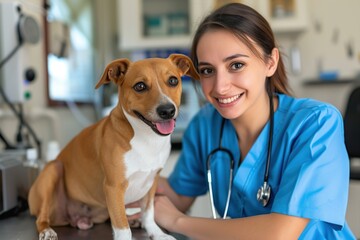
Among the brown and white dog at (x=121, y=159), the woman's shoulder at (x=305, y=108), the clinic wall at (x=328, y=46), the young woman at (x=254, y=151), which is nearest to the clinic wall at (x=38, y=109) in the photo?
the brown and white dog at (x=121, y=159)

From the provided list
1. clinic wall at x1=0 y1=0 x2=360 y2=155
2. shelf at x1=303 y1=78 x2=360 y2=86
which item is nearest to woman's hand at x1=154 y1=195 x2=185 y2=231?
clinic wall at x1=0 y1=0 x2=360 y2=155

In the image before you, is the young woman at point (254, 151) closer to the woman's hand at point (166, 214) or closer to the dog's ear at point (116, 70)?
the woman's hand at point (166, 214)

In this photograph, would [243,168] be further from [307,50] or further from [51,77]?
[307,50]

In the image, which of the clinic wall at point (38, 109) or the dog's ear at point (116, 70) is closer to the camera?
the dog's ear at point (116, 70)

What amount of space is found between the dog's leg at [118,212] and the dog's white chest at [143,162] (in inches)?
1.8

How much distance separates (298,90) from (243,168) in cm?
215

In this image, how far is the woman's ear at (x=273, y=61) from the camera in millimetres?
1154

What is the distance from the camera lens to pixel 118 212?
3.03 feet

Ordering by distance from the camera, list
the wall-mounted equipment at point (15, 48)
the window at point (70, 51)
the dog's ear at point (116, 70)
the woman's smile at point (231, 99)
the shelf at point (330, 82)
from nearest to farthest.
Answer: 1. the dog's ear at point (116, 70)
2. the woman's smile at point (231, 99)
3. the wall-mounted equipment at point (15, 48)
4. the window at point (70, 51)
5. the shelf at point (330, 82)

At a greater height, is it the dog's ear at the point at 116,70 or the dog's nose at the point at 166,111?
the dog's ear at the point at 116,70

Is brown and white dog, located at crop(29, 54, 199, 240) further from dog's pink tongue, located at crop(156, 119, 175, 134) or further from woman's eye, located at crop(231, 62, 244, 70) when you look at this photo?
woman's eye, located at crop(231, 62, 244, 70)

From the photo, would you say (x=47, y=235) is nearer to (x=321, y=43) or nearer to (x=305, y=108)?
(x=305, y=108)

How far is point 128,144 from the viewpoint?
95 centimetres

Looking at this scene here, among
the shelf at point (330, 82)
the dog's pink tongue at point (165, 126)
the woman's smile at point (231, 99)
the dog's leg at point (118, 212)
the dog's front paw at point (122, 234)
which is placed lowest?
the dog's front paw at point (122, 234)
